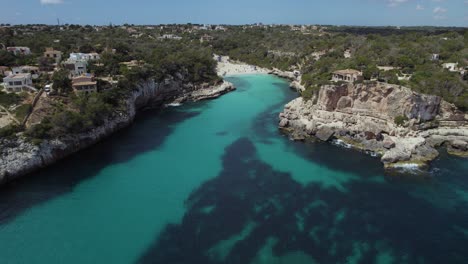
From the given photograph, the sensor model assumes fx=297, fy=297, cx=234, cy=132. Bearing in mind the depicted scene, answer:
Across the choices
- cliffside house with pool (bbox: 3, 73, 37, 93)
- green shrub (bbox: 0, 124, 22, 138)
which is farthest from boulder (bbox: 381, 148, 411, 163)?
cliffside house with pool (bbox: 3, 73, 37, 93)

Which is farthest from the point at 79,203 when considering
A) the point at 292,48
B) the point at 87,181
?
the point at 292,48

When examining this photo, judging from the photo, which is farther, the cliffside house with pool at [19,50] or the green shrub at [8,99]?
the cliffside house with pool at [19,50]

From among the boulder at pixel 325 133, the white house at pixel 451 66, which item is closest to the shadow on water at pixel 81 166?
the boulder at pixel 325 133

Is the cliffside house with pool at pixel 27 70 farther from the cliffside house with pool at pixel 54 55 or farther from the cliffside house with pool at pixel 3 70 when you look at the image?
the cliffside house with pool at pixel 54 55

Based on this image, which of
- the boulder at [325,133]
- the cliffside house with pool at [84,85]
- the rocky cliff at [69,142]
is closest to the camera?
the rocky cliff at [69,142]

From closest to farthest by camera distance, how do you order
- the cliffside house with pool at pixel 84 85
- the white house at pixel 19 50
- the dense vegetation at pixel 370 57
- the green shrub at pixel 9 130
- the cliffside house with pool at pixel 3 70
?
the green shrub at pixel 9 130 < the cliffside house with pool at pixel 84 85 < the dense vegetation at pixel 370 57 < the cliffside house with pool at pixel 3 70 < the white house at pixel 19 50

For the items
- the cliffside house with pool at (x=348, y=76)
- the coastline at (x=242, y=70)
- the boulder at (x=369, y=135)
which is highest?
the cliffside house with pool at (x=348, y=76)

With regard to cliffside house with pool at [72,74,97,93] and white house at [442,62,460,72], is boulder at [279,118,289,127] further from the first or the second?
white house at [442,62,460,72]

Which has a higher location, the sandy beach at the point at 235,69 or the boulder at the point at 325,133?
the sandy beach at the point at 235,69
